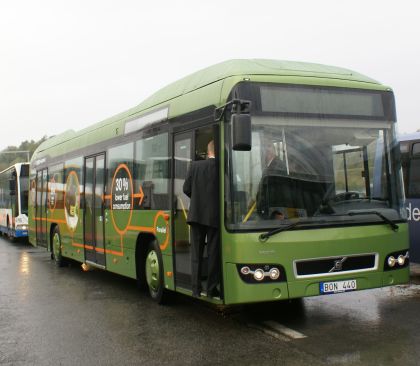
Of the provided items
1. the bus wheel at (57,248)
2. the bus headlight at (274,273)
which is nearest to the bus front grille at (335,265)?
the bus headlight at (274,273)

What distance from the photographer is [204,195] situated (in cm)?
670

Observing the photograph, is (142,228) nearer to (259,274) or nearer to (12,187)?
(259,274)

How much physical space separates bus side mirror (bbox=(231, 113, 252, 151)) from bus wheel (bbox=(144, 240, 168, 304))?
2858mm

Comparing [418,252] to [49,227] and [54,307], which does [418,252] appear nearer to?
[54,307]

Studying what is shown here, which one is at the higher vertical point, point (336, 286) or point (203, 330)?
point (336, 286)

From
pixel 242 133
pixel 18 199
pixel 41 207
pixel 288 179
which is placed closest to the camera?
pixel 242 133

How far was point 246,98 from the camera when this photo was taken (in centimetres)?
648

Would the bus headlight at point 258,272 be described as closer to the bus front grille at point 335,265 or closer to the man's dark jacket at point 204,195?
the bus front grille at point 335,265

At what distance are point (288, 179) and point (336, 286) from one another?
130 cm

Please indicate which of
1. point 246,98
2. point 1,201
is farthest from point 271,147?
point 1,201

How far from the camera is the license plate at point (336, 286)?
6.46 meters

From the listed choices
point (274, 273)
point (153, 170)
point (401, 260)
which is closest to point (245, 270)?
point (274, 273)

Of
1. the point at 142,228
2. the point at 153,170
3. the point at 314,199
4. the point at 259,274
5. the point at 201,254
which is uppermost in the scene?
the point at 153,170

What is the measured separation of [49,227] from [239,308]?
8.18 meters
